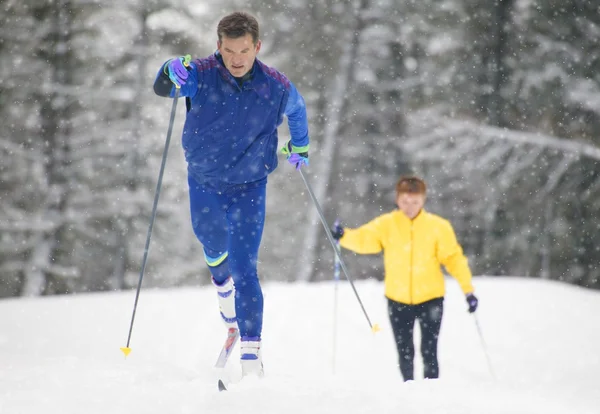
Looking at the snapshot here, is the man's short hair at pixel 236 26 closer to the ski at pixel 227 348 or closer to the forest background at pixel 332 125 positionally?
the ski at pixel 227 348

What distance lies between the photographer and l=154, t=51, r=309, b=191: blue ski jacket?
144 inches

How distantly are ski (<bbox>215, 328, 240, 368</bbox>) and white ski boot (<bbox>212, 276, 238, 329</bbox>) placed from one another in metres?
0.05

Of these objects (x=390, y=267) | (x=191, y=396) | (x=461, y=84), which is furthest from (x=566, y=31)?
(x=191, y=396)

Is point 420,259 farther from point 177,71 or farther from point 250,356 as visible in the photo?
point 177,71

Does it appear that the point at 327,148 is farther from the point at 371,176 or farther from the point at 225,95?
the point at 225,95

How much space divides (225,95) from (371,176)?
12260 millimetres

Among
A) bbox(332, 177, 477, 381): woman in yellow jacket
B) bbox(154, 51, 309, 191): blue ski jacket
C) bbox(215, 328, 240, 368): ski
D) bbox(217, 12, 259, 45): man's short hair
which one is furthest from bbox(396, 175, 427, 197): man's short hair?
bbox(217, 12, 259, 45): man's short hair

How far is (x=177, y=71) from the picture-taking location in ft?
11.4

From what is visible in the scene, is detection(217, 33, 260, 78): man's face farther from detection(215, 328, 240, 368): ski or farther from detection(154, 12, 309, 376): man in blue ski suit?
detection(215, 328, 240, 368): ski

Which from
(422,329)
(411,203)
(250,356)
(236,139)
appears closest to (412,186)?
(411,203)

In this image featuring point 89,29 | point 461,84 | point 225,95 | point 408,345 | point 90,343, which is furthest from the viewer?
point 461,84

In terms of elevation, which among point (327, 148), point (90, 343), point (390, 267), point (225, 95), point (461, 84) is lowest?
point (90, 343)

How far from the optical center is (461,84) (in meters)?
15.3

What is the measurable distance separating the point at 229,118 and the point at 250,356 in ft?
4.60
